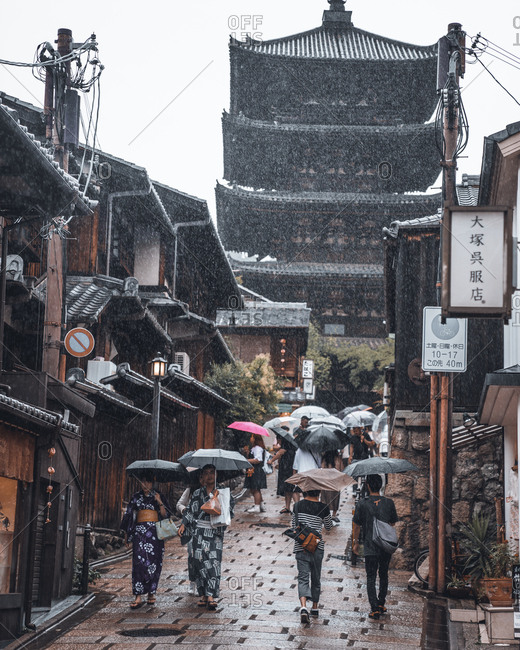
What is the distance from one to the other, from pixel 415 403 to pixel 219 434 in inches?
622

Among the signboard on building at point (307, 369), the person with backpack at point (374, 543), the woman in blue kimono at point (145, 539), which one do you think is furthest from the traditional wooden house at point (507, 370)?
the signboard on building at point (307, 369)

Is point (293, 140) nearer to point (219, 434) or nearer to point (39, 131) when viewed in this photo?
point (219, 434)

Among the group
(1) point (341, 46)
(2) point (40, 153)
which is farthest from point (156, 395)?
(1) point (341, 46)

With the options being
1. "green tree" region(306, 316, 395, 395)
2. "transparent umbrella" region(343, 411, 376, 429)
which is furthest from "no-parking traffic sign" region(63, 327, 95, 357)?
"green tree" region(306, 316, 395, 395)

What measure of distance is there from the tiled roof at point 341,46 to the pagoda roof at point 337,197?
7.13 meters

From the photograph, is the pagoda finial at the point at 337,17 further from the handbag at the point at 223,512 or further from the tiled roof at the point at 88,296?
the handbag at the point at 223,512

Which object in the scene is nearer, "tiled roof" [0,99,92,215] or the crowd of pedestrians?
"tiled roof" [0,99,92,215]

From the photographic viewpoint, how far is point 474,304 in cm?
908

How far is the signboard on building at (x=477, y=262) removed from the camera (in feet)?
29.6

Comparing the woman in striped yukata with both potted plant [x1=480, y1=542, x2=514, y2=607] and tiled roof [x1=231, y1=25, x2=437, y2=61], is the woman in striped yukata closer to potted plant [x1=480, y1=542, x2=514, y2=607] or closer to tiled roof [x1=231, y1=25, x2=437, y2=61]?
potted plant [x1=480, y1=542, x2=514, y2=607]

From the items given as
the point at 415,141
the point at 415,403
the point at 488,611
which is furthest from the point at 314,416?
the point at 415,141

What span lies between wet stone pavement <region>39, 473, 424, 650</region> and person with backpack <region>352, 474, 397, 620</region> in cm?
24

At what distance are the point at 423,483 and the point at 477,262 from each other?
7213 millimetres

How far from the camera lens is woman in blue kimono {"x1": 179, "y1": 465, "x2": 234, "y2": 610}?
11.3 metres
